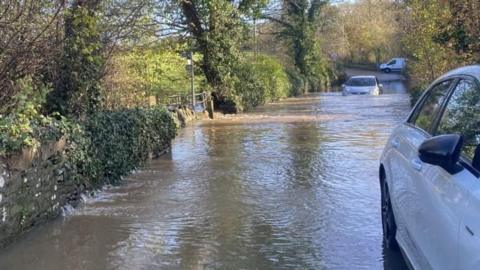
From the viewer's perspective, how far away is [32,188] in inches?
246

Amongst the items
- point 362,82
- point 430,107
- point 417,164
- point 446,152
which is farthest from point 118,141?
point 362,82

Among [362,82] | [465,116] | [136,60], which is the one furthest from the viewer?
[362,82]

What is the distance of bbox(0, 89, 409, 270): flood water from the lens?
5.45 m

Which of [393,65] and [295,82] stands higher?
[393,65]

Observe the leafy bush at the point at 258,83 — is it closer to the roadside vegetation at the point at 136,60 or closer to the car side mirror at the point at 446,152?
the roadside vegetation at the point at 136,60

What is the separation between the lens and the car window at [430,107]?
4512 mm

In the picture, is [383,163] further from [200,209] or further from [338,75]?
[338,75]

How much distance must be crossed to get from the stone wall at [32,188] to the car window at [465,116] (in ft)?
12.3

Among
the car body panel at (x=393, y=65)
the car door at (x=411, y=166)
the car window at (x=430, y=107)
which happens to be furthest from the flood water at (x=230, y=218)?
the car body panel at (x=393, y=65)

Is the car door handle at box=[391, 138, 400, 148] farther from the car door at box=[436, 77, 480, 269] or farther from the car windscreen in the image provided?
the car windscreen

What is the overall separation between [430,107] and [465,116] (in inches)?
39.9

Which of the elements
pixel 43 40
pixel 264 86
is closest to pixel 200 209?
pixel 43 40

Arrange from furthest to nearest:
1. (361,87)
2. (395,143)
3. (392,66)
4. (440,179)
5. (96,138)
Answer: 1. (392,66)
2. (361,87)
3. (96,138)
4. (395,143)
5. (440,179)

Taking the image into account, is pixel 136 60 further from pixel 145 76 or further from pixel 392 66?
pixel 392 66
